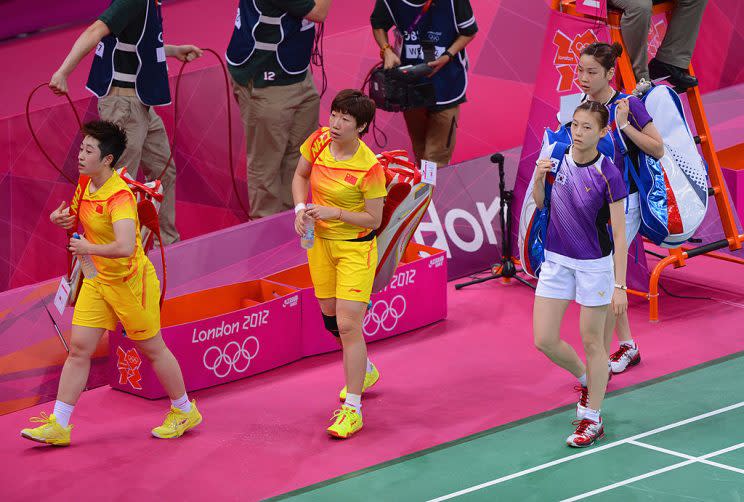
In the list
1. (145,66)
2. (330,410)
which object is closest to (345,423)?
(330,410)

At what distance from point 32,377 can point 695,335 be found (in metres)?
4.17

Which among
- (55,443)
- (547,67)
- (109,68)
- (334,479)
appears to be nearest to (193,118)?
(109,68)

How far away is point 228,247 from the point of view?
28.8ft

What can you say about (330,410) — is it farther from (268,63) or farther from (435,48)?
(435,48)

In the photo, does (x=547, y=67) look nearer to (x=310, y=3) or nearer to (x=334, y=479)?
(x=310, y=3)

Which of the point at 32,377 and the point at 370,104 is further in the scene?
the point at 32,377

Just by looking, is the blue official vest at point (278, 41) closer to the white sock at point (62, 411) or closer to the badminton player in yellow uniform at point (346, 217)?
the badminton player in yellow uniform at point (346, 217)

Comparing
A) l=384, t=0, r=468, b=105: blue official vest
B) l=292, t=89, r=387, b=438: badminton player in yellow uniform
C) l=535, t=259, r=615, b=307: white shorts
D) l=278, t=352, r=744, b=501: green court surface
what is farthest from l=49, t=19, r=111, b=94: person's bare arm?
l=535, t=259, r=615, b=307: white shorts

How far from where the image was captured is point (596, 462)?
6.52 m

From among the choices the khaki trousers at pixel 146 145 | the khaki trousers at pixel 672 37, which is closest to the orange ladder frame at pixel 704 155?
the khaki trousers at pixel 672 37

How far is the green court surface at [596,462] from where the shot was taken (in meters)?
6.22

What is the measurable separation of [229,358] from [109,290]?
46.9 inches

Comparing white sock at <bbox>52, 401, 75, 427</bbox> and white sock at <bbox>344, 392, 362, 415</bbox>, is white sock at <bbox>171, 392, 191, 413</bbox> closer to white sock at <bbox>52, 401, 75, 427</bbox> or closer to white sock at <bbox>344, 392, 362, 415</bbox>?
white sock at <bbox>52, 401, 75, 427</bbox>

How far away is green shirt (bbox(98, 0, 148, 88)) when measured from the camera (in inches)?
329
